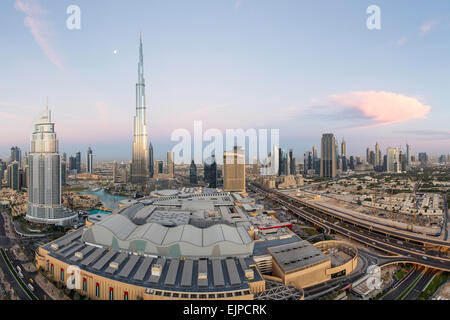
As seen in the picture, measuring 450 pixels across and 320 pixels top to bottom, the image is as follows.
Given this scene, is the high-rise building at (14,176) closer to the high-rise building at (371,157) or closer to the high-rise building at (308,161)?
the high-rise building at (308,161)

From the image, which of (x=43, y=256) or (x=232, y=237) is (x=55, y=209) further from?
(x=232, y=237)

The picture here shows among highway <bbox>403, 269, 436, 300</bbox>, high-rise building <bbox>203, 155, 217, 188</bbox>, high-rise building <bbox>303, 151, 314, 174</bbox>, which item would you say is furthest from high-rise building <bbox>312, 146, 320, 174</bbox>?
highway <bbox>403, 269, 436, 300</bbox>

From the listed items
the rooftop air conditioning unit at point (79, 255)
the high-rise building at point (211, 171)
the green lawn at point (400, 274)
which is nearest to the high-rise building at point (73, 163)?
the high-rise building at point (211, 171)

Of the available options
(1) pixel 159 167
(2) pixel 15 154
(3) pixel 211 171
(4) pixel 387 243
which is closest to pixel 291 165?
(3) pixel 211 171

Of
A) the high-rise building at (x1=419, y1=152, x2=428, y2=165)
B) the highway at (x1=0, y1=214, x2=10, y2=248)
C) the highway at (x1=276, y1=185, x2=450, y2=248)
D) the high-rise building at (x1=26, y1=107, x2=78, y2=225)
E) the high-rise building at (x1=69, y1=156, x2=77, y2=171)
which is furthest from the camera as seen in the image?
the high-rise building at (x1=419, y1=152, x2=428, y2=165)

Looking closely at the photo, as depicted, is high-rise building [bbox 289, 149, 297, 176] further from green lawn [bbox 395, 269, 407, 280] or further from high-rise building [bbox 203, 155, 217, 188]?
green lawn [bbox 395, 269, 407, 280]
